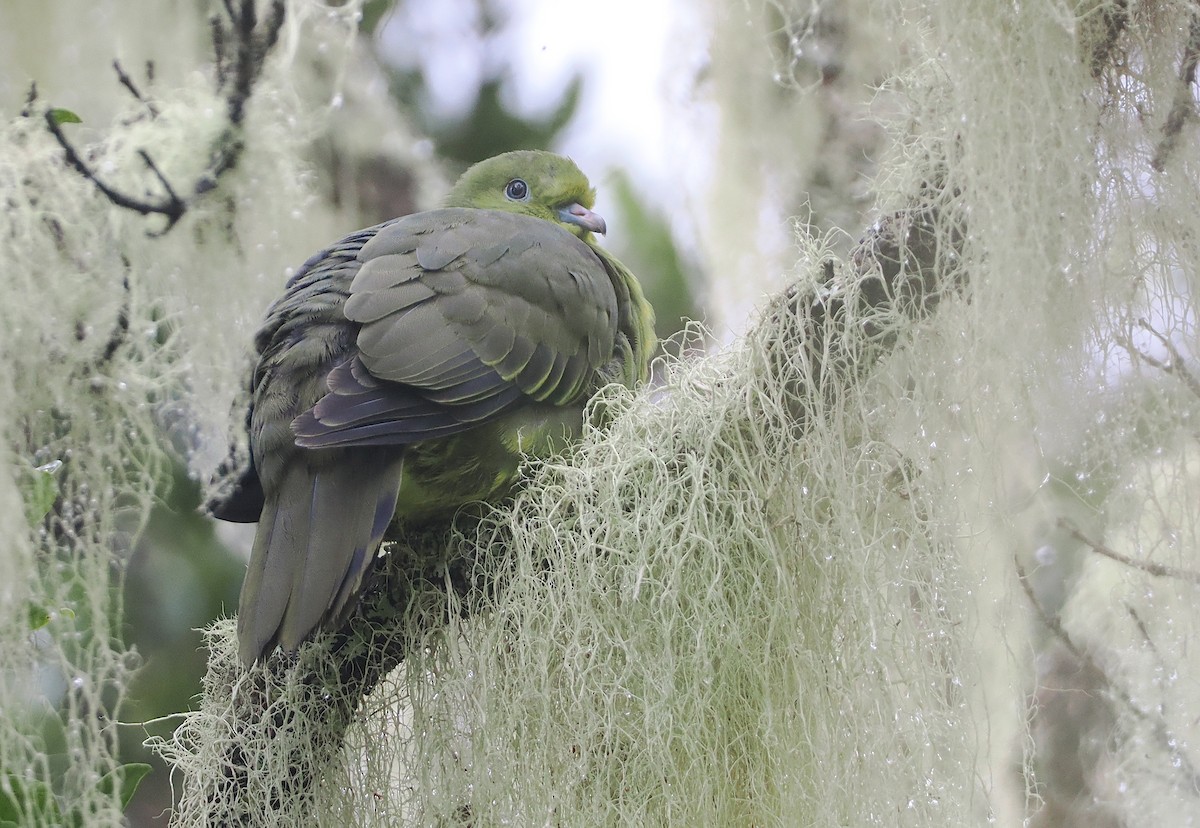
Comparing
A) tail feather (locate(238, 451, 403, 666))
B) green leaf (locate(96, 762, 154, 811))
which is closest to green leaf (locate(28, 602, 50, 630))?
green leaf (locate(96, 762, 154, 811))

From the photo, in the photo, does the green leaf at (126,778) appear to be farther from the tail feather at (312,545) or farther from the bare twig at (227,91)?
the bare twig at (227,91)

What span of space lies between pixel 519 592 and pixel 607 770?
0.75 ft

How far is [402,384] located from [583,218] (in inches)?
28.5

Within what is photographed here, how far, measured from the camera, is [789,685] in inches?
46.3

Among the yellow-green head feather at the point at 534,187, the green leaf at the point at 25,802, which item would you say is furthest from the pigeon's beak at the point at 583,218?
the green leaf at the point at 25,802

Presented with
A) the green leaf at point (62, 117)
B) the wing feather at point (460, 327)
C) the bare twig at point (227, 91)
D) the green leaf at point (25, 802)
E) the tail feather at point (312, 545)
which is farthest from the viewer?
the bare twig at point (227, 91)

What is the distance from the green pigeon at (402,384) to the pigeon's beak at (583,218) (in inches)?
8.7

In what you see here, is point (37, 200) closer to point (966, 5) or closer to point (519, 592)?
point (519, 592)

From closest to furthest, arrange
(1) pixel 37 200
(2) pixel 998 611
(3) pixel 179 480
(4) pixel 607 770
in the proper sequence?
1. (4) pixel 607 770
2. (2) pixel 998 611
3. (1) pixel 37 200
4. (3) pixel 179 480

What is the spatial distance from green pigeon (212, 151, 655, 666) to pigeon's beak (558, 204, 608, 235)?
0.72 feet

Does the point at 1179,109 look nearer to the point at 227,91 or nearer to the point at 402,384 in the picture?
the point at 402,384

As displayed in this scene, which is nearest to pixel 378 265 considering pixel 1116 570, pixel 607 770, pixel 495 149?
pixel 607 770

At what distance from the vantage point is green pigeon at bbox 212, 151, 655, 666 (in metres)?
1.23

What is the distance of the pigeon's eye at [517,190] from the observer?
1972mm
